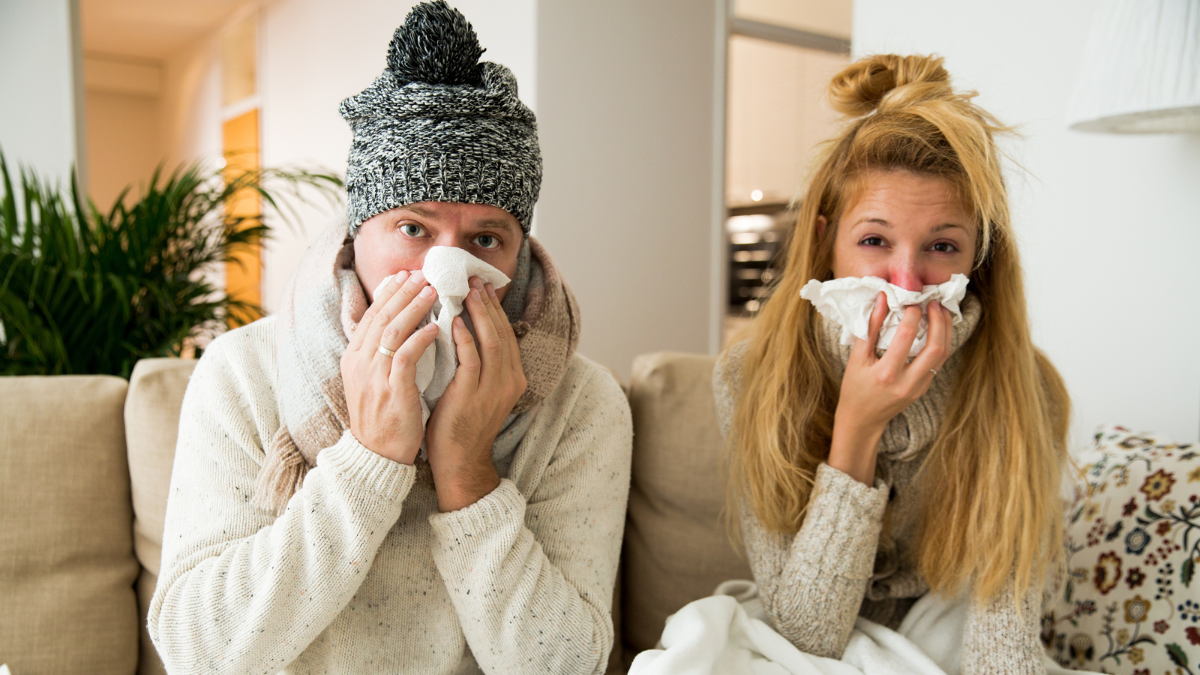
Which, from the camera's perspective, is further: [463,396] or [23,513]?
[23,513]

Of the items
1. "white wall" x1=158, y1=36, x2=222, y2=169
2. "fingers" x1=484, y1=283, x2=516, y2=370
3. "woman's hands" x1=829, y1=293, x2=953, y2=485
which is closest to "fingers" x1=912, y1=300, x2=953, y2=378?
"woman's hands" x1=829, y1=293, x2=953, y2=485

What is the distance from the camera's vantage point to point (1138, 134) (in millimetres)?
1511

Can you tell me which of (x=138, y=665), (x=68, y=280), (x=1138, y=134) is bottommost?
(x=138, y=665)

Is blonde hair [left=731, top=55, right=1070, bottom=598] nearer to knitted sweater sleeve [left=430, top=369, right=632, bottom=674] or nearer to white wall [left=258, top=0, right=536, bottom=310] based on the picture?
knitted sweater sleeve [left=430, top=369, right=632, bottom=674]

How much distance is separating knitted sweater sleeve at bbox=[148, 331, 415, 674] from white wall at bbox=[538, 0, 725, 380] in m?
1.97

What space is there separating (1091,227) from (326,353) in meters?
1.55

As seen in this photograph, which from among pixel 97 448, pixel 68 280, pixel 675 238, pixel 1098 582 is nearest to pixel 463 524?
pixel 97 448

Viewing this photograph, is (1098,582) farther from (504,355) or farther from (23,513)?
(23,513)

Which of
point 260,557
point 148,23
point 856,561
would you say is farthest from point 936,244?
point 148,23

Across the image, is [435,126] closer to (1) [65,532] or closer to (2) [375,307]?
(2) [375,307]

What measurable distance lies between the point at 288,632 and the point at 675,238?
2.53 meters

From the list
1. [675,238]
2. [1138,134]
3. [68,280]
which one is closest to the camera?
[1138,134]

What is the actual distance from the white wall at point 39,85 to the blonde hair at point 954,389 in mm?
2729

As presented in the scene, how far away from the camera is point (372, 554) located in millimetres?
965
